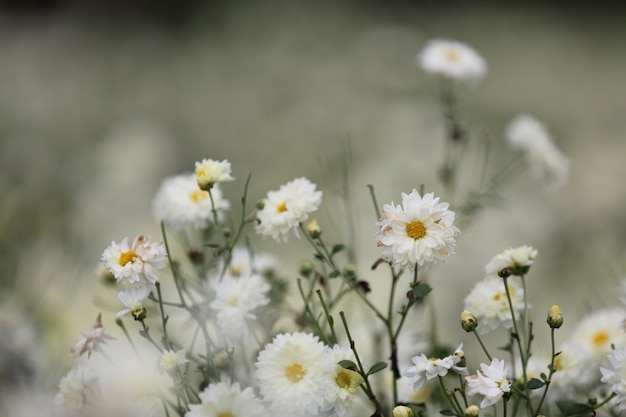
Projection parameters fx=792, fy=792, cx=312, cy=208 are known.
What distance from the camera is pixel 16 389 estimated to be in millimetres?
578

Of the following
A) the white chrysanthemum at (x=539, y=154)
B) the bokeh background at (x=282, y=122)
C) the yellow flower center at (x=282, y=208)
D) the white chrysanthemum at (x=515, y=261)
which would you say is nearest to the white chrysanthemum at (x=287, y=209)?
the yellow flower center at (x=282, y=208)

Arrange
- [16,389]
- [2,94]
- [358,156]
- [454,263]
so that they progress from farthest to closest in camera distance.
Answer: [2,94], [358,156], [454,263], [16,389]

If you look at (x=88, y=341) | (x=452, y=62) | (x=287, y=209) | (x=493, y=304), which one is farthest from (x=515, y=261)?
(x=452, y=62)

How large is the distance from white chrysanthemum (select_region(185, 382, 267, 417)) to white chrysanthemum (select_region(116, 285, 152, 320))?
2.7 inches

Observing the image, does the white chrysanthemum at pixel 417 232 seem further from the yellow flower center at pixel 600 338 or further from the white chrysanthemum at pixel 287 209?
the yellow flower center at pixel 600 338

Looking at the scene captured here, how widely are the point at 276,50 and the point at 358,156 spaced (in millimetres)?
676

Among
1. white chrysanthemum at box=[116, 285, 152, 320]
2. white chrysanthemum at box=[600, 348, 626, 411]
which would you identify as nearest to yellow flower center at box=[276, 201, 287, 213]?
white chrysanthemum at box=[116, 285, 152, 320]

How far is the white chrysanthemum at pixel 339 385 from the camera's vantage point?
425 millimetres

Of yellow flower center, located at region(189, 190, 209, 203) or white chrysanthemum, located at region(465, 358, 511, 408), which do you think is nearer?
white chrysanthemum, located at region(465, 358, 511, 408)

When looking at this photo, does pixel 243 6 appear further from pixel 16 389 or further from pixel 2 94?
pixel 16 389

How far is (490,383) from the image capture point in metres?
0.41

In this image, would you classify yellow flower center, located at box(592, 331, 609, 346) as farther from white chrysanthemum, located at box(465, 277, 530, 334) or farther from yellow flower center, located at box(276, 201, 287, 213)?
yellow flower center, located at box(276, 201, 287, 213)

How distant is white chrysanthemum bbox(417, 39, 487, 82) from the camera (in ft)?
2.60

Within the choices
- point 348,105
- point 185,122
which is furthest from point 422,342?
point 185,122
